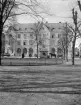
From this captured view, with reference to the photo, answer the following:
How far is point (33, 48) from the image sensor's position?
268 ft

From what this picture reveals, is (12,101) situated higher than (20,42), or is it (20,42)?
(20,42)

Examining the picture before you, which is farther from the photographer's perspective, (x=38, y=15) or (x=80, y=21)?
(x=80, y=21)

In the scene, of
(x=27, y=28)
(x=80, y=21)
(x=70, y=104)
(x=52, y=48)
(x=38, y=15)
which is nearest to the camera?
(x=70, y=104)

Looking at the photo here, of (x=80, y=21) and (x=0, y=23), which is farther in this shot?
(x=80, y=21)

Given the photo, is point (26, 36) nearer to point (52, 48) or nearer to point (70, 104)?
point (52, 48)

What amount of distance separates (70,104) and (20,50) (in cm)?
7912

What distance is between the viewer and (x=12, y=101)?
5730 millimetres

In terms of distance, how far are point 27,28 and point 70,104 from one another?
275 feet

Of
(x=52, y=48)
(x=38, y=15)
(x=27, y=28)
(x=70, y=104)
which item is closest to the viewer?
(x=70, y=104)

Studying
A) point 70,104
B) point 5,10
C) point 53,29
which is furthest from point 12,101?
point 53,29

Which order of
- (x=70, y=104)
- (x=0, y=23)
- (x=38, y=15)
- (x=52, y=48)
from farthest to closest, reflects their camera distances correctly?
(x=52, y=48)
(x=0, y=23)
(x=38, y=15)
(x=70, y=104)

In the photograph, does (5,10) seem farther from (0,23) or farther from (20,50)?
(20,50)

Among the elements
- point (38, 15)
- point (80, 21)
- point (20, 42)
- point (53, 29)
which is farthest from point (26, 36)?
point (38, 15)

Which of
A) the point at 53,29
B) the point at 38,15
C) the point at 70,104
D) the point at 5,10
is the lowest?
the point at 70,104
